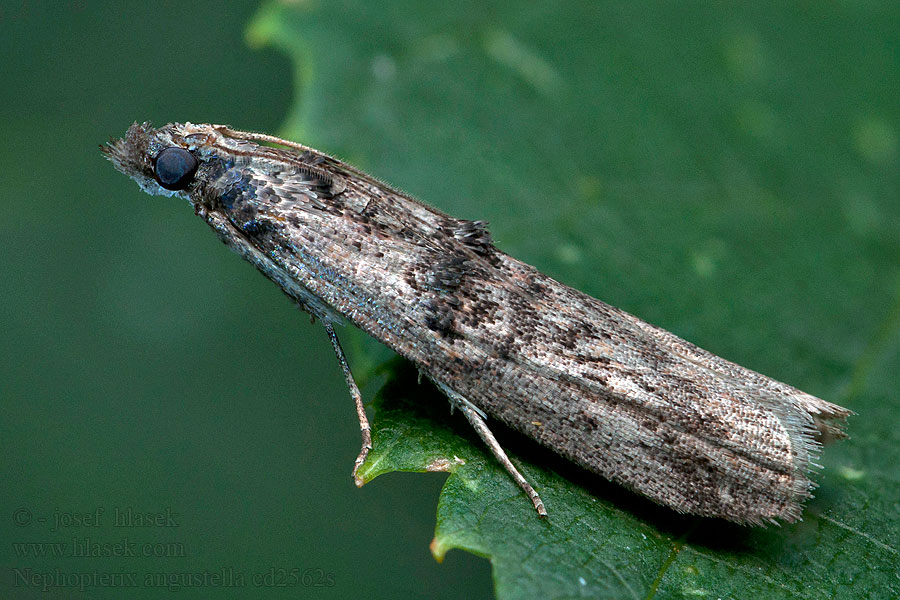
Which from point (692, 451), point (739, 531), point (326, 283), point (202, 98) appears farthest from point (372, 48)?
point (739, 531)

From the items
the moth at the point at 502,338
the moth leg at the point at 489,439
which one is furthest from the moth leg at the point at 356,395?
the moth leg at the point at 489,439

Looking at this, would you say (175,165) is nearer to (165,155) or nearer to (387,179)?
(165,155)

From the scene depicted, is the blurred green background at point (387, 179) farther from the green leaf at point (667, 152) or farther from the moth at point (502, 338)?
the moth at point (502, 338)

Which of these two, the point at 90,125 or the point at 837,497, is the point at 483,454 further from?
the point at 90,125

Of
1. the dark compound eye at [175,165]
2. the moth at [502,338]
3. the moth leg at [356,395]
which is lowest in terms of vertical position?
the moth leg at [356,395]

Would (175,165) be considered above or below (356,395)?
above

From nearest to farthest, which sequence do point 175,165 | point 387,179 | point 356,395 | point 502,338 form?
point 502,338 < point 356,395 < point 175,165 < point 387,179

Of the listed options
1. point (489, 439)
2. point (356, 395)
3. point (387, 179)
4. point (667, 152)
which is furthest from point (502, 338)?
point (667, 152)
